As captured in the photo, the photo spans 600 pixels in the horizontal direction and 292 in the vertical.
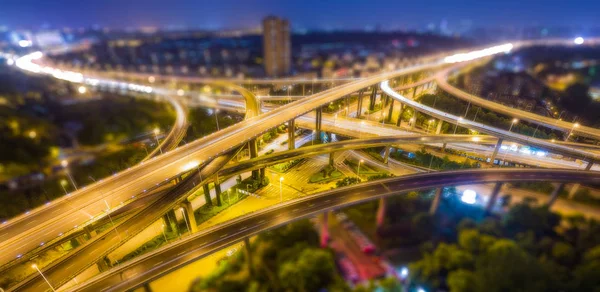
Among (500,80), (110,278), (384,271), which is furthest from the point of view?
(500,80)

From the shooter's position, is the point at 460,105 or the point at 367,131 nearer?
the point at 367,131

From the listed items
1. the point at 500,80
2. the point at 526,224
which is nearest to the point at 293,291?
the point at 526,224

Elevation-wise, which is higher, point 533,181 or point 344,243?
point 533,181

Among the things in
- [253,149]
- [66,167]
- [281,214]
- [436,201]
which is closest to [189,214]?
[281,214]

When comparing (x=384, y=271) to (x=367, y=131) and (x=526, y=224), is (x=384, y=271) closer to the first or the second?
(x=526, y=224)

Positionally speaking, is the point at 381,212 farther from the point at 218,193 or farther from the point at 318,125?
the point at 318,125
